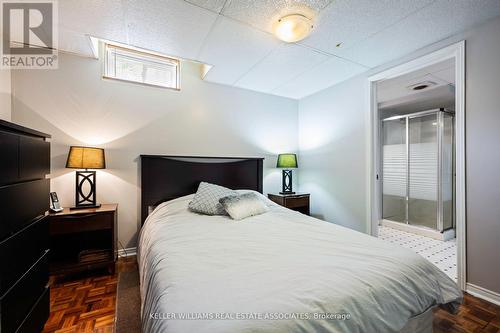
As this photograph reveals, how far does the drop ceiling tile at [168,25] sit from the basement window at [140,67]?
586 millimetres

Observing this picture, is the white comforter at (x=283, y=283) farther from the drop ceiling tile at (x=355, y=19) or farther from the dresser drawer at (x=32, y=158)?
the drop ceiling tile at (x=355, y=19)

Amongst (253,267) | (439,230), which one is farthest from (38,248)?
(439,230)

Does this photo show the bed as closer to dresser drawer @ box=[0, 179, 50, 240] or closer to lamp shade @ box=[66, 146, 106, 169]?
dresser drawer @ box=[0, 179, 50, 240]

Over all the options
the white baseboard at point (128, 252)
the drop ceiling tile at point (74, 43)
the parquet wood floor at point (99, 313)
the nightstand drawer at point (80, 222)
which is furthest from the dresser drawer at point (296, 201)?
the drop ceiling tile at point (74, 43)

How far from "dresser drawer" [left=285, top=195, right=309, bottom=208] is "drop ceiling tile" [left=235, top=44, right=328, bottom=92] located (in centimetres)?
172

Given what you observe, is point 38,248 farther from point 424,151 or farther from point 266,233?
point 424,151

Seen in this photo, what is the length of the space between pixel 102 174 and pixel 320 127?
3.08 m

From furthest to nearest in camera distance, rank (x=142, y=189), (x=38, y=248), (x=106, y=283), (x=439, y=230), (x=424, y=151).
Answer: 1. (x=424, y=151)
2. (x=439, y=230)
3. (x=142, y=189)
4. (x=106, y=283)
5. (x=38, y=248)

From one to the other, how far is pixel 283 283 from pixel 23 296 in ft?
4.64

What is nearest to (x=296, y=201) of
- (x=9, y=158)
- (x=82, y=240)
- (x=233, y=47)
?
(x=233, y=47)

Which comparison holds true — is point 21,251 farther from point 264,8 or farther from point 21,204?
point 264,8

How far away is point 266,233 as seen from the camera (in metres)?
1.64

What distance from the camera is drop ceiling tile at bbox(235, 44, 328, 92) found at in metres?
2.29

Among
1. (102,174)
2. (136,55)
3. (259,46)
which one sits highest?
(136,55)
